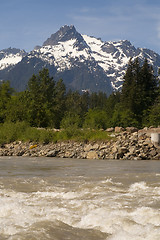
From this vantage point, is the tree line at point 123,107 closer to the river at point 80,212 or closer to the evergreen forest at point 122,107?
the evergreen forest at point 122,107

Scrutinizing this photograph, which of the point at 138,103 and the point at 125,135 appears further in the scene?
the point at 138,103

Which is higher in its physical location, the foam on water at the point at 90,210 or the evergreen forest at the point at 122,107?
Result: the evergreen forest at the point at 122,107

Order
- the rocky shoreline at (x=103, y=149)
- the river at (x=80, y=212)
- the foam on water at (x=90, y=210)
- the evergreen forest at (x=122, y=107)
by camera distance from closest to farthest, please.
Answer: the river at (x=80, y=212) → the foam on water at (x=90, y=210) → the rocky shoreline at (x=103, y=149) → the evergreen forest at (x=122, y=107)

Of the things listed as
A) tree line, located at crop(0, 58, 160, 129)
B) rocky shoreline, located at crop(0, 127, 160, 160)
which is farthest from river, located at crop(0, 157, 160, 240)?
tree line, located at crop(0, 58, 160, 129)

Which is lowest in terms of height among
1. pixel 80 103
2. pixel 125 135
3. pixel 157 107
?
pixel 125 135

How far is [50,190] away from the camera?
9188 millimetres

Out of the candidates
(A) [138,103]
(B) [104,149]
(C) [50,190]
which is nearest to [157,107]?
(A) [138,103]

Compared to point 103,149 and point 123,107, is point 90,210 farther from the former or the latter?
point 123,107

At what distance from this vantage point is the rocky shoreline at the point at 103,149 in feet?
74.0

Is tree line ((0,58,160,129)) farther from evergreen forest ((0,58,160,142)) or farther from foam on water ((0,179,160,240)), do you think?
foam on water ((0,179,160,240))

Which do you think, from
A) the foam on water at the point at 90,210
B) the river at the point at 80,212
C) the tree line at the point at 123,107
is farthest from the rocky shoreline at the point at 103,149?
Result: the foam on water at the point at 90,210

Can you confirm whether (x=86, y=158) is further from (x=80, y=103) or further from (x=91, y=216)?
(x=80, y=103)

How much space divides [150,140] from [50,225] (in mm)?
19958

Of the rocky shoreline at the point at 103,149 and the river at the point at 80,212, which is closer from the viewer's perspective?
the river at the point at 80,212
